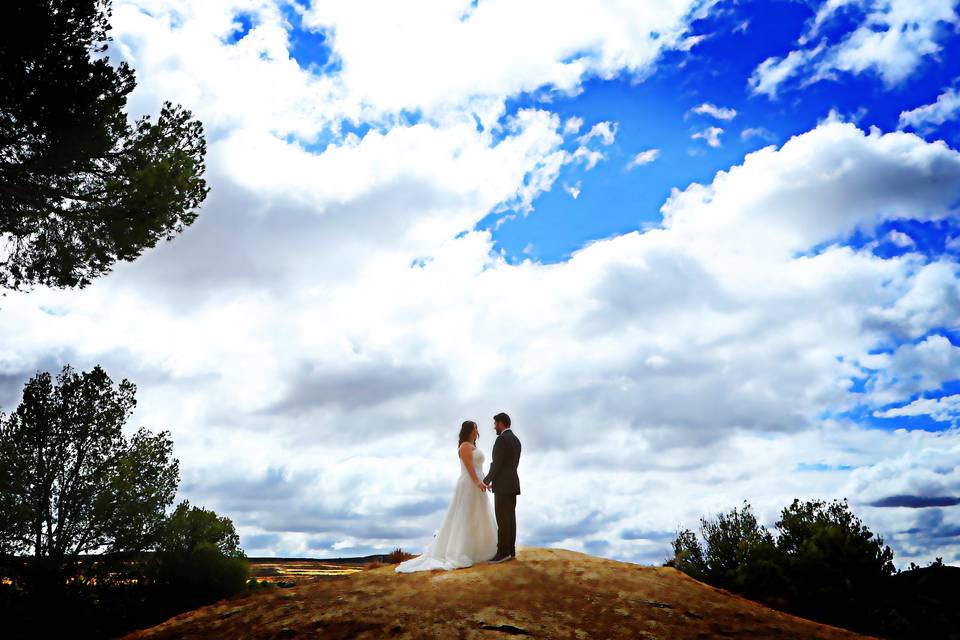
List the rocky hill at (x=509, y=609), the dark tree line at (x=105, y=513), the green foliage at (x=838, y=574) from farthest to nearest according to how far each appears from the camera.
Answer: the dark tree line at (x=105, y=513) < the green foliage at (x=838, y=574) < the rocky hill at (x=509, y=609)

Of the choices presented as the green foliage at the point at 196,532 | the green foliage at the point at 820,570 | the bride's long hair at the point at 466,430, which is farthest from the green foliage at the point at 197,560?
the green foliage at the point at 820,570

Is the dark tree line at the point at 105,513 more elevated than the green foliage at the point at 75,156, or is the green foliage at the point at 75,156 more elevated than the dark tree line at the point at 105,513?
the green foliage at the point at 75,156

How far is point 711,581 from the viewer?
17.3 metres

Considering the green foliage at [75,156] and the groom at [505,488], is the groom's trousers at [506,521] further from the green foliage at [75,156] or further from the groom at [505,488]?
the green foliage at [75,156]

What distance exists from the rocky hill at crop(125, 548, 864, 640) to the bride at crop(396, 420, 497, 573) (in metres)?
0.73

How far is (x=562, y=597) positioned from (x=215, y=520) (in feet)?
54.0

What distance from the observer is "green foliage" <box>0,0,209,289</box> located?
16.5 m

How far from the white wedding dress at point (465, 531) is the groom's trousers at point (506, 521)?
52 centimetres

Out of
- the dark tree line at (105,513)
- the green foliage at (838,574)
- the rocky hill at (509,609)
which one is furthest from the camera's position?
the dark tree line at (105,513)

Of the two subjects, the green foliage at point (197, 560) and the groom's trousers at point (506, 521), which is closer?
the groom's trousers at point (506, 521)

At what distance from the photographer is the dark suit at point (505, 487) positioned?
50.0 feet

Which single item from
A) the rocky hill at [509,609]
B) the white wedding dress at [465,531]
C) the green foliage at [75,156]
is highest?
the green foliage at [75,156]

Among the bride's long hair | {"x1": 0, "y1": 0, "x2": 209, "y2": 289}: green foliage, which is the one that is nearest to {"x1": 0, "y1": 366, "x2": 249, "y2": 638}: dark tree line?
{"x1": 0, "y1": 0, "x2": 209, "y2": 289}: green foliage

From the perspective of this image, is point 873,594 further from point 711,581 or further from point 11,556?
point 11,556
